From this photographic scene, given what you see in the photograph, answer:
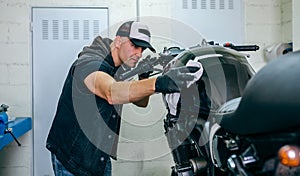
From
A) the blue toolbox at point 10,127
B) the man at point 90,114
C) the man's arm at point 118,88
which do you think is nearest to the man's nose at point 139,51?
the man at point 90,114

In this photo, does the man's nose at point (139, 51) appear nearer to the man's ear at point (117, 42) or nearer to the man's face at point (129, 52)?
the man's face at point (129, 52)

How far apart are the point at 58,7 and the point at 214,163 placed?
7.87 feet

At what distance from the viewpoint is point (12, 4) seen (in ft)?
10.2

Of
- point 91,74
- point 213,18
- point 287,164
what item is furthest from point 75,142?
point 213,18

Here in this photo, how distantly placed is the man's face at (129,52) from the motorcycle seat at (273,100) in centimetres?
119

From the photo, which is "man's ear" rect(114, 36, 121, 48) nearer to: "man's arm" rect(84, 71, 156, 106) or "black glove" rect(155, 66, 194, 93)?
"man's arm" rect(84, 71, 156, 106)

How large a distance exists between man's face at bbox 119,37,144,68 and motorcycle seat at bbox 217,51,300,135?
119 centimetres

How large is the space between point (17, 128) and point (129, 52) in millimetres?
1205

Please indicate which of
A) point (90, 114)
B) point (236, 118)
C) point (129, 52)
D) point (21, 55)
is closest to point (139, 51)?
point (129, 52)

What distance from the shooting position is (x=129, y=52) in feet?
6.70

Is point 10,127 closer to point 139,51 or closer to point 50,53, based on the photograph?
point 50,53

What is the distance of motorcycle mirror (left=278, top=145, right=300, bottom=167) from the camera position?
775 millimetres

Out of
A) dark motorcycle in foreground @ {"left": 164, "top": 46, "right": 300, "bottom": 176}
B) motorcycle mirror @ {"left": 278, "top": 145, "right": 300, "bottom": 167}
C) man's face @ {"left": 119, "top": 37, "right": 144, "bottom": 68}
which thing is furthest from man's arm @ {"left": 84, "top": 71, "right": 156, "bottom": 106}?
motorcycle mirror @ {"left": 278, "top": 145, "right": 300, "bottom": 167}

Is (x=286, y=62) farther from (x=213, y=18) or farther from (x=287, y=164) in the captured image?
(x=213, y=18)
